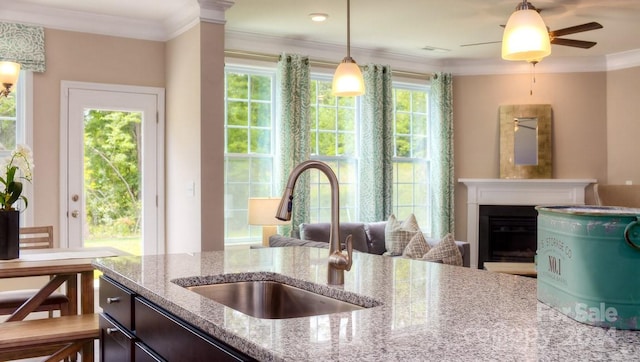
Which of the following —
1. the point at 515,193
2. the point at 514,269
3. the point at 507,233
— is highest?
the point at 515,193

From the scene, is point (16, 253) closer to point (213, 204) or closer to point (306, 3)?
point (213, 204)

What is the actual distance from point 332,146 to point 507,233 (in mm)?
2662

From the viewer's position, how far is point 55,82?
534 centimetres

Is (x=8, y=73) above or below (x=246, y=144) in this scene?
above

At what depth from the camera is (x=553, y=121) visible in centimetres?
771

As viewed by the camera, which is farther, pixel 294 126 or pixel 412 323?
pixel 294 126

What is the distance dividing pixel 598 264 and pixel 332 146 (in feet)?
19.1

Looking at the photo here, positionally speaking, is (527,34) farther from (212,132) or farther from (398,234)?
(398,234)

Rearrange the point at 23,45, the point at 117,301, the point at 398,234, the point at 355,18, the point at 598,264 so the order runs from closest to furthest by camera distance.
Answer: the point at 598,264, the point at 117,301, the point at 23,45, the point at 355,18, the point at 398,234

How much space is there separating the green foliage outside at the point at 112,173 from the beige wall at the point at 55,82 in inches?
11.0

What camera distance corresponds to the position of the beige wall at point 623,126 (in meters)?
7.32

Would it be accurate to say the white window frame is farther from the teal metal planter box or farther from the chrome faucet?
the teal metal planter box

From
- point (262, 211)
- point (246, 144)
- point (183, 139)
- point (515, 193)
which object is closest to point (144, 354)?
point (262, 211)

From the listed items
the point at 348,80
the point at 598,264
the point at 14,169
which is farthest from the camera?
the point at 348,80
